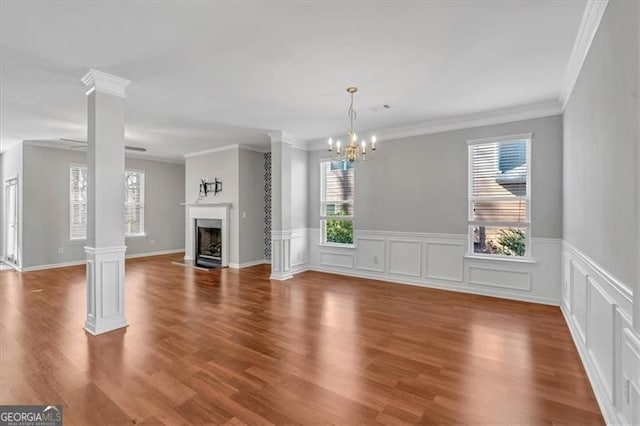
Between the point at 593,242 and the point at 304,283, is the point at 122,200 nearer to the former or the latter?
the point at 304,283

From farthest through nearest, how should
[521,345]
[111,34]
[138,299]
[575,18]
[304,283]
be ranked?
1. [304,283]
2. [138,299]
3. [521,345]
4. [111,34]
5. [575,18]

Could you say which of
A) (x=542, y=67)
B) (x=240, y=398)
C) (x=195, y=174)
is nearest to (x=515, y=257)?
(x=542, y=67)

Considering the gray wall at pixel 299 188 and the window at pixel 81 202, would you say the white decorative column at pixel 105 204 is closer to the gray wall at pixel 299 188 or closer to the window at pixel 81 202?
the gray wall at pixel 299 188

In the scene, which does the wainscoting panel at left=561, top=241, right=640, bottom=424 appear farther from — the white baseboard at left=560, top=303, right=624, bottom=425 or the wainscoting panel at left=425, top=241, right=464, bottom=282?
the wainscoting panel at left=425, top=241, right=464, bottom=282

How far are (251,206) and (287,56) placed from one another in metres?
4.87

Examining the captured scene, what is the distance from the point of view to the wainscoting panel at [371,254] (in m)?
5.93

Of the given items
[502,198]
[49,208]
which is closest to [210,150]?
[49,208]

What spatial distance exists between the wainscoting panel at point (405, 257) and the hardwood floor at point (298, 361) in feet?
2.57

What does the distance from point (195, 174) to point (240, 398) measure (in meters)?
6.86

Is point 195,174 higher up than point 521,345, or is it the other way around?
point 195,174

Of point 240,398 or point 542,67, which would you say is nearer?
point 240,398

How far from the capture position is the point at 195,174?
26.6ft

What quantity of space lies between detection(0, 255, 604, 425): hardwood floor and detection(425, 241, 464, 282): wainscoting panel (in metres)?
0.53

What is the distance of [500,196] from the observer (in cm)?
481
